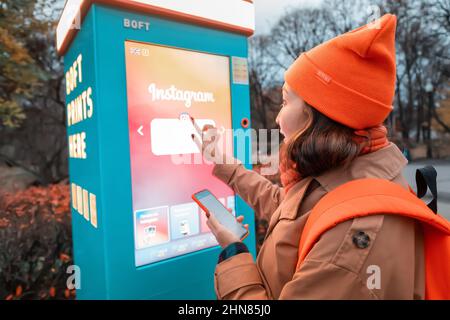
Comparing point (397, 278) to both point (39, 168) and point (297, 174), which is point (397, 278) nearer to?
point (297, 174)

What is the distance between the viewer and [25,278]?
2.58 meters

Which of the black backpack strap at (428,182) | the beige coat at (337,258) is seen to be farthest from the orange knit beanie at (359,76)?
the black backpack strap at (428,182)

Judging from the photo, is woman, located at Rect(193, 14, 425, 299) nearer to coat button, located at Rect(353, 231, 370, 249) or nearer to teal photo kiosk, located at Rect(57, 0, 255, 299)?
coat button, located at Rect(353, 231, 370, 249)

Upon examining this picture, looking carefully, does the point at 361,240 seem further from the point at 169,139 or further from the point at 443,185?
the point at 443,185

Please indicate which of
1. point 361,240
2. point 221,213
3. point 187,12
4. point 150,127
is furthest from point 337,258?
point 187,12

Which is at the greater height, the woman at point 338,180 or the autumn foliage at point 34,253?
the woman at point 338,180

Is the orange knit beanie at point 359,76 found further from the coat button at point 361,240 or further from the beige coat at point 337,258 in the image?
the coat button at point 361,240

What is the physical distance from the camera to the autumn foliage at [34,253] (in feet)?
8.46

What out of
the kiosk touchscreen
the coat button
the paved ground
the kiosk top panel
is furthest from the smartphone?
the paved ground

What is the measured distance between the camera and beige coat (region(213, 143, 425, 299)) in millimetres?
754

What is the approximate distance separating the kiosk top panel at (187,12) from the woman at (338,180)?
0.71m

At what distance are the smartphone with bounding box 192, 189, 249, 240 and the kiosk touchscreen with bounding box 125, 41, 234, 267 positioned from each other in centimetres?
18

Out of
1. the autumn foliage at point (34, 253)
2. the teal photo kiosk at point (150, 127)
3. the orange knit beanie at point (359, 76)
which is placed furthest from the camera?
the autumn foliage at point (34, 253)

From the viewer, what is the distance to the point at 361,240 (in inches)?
29.9
